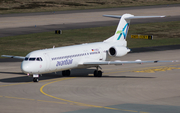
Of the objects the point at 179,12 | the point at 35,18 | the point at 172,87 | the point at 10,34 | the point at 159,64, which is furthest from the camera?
the point at 179,12

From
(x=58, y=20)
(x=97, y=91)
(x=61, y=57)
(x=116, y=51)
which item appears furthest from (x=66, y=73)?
(x=58, y=20)

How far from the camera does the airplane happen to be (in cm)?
3447

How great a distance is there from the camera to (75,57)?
37.4 m

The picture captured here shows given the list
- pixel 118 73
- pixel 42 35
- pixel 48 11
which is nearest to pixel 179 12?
pixel 48 11

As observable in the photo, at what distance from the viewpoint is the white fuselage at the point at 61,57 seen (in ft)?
112

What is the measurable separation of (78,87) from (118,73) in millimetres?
9026

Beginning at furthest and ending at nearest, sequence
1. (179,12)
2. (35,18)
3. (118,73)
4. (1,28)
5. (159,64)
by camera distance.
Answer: (179,12) → (35,18) → (1,28) → (159,64) → (118,73)

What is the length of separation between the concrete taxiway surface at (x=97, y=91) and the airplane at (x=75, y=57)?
1.29m

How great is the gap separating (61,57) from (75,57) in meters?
1.80

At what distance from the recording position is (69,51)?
122 ft

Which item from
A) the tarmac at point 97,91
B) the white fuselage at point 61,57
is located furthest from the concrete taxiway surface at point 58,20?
the white fuselage at point 61,57

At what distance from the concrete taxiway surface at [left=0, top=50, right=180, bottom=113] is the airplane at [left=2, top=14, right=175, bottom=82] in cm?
129

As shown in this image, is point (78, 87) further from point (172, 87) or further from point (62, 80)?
point (172, 87)

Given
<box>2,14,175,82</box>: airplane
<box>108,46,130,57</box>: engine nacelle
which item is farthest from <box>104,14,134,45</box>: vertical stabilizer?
<box>108,46,130,57</box>: engine nacelle
